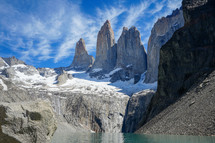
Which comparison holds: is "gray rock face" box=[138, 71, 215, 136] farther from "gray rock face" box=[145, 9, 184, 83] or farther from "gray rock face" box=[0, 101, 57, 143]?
"gray rock face" box=[145, 9, 184, 83]

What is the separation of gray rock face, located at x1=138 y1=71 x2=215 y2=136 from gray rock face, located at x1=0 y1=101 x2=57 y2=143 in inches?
953

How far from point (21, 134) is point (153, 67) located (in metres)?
176

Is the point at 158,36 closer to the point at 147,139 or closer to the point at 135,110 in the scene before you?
the point at 135,110

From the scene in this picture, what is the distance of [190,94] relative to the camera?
145ft

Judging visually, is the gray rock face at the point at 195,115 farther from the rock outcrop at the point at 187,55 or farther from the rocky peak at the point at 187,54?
the rocky peak at the point at 187,54

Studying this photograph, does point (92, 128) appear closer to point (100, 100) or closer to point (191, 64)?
point (100, 100)

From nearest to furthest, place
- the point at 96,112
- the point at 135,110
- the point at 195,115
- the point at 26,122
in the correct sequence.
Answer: the point at 26,122 → the point at 195,115 → the point at 135,110 → the point at 96,112

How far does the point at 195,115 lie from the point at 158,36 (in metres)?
159

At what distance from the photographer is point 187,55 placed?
5931cm

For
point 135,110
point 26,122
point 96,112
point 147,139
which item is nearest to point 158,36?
point 135,110

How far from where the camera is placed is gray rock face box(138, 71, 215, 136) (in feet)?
97.0

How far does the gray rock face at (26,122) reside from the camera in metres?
8.55

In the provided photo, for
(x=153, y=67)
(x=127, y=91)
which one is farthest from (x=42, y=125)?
(x=153, y=67)

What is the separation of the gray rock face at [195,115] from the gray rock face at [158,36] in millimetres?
134479
